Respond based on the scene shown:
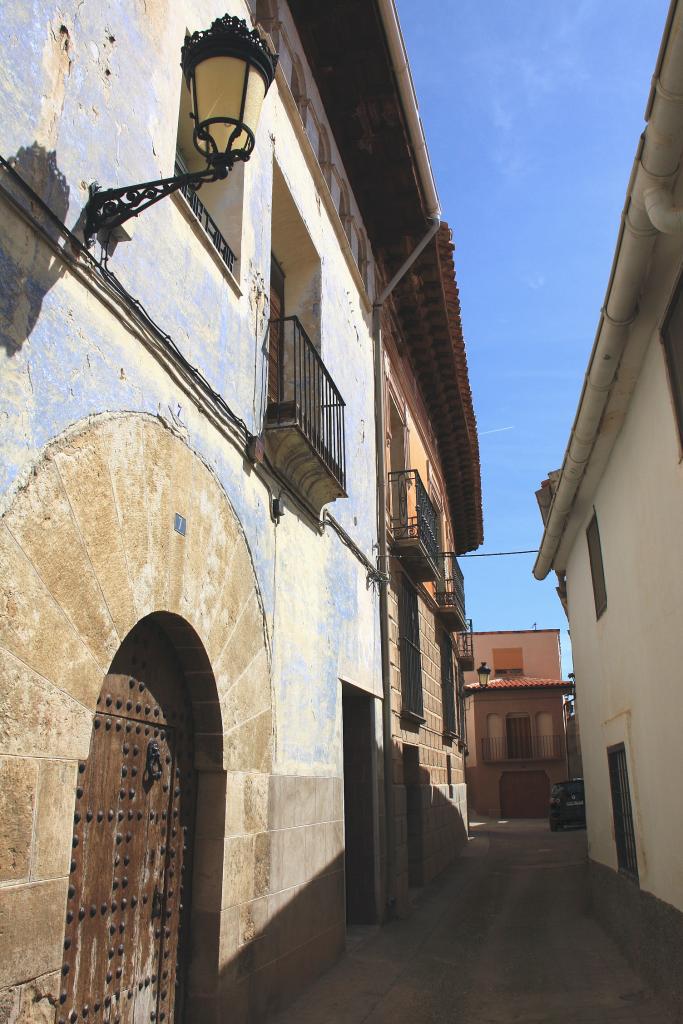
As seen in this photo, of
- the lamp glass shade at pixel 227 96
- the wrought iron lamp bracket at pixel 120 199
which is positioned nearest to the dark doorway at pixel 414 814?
the wrought iron lamp bracket at pixel 120 199

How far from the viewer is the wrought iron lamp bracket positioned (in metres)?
3.47

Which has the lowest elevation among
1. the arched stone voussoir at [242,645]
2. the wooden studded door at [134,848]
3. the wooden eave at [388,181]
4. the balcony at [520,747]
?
the wooden studded door at [134,848]

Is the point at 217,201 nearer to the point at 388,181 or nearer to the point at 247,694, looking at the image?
the point at 247,694

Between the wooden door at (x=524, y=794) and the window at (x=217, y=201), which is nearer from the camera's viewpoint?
the window at (x=217, y=201)

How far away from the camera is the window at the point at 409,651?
33.0 ft

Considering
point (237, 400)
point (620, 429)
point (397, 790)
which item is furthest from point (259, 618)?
point (397, 790)

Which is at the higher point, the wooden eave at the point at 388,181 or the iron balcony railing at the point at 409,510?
the wooden eave at the point at 388,181

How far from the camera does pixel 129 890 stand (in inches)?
149

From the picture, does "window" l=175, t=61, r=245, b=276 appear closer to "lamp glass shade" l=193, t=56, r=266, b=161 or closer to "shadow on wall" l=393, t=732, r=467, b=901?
"lamp glass shade" l=193, t=56, r=266, b=161

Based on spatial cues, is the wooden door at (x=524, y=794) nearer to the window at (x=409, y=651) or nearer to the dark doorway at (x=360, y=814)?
the window at (x=409, y=651)

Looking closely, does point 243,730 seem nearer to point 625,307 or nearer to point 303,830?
point 303,830

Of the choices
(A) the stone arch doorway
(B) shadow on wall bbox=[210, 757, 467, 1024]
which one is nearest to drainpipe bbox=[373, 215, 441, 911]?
(B) shadow on wall bbox=[210, 757, 467, 1024]

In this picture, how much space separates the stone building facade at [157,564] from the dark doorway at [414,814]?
4079 millimetres

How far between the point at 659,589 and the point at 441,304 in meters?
7.61
